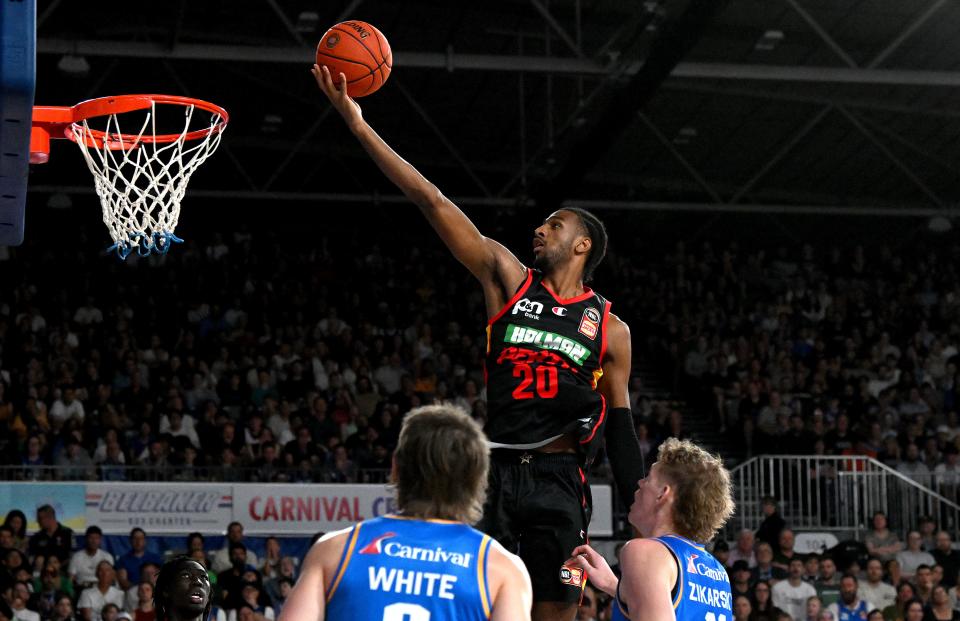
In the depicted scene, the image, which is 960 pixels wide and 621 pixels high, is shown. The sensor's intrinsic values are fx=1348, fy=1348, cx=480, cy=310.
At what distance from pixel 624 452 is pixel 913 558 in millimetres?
12565

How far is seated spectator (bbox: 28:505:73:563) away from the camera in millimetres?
15578

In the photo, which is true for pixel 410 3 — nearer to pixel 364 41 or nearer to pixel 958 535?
pixel 958 535

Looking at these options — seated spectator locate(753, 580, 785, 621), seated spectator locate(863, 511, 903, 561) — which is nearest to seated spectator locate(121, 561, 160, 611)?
seated spectator locate(753, 580, 785, 621)

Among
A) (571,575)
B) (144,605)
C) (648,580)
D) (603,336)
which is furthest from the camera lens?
(144,605)

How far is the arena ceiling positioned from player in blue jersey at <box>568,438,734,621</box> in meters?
12.2

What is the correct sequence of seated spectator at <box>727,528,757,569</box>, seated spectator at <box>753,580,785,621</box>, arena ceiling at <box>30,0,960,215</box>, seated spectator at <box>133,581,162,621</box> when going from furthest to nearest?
arena ceiling at <box>30,0,960,215</box> → seated spectator at <box>727,528,757,569</box> → seated spectator at <box>753,580,785,621</box> → seated spectator at <box>133,581,162,621</box>

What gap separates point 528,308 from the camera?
5.89 meters

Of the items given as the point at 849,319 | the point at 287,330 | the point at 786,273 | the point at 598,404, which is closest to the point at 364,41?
the point at 598,404

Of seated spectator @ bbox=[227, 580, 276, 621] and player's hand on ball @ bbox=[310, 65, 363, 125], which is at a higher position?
player's hand on ball @ bbox=[310, 65, 363, 125]

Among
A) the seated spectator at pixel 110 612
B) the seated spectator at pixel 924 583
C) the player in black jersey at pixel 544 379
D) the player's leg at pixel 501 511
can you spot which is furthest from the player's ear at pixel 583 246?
the seated spectator at pixel 924 583

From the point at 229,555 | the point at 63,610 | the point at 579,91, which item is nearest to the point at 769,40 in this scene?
the point at 579,91

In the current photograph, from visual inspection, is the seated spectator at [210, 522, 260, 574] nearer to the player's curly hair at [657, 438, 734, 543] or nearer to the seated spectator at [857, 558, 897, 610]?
the seated spectator at [857, 558, 897, 610]

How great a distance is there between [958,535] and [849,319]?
24.1ft

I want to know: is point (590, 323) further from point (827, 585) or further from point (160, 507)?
point (160, 507)
